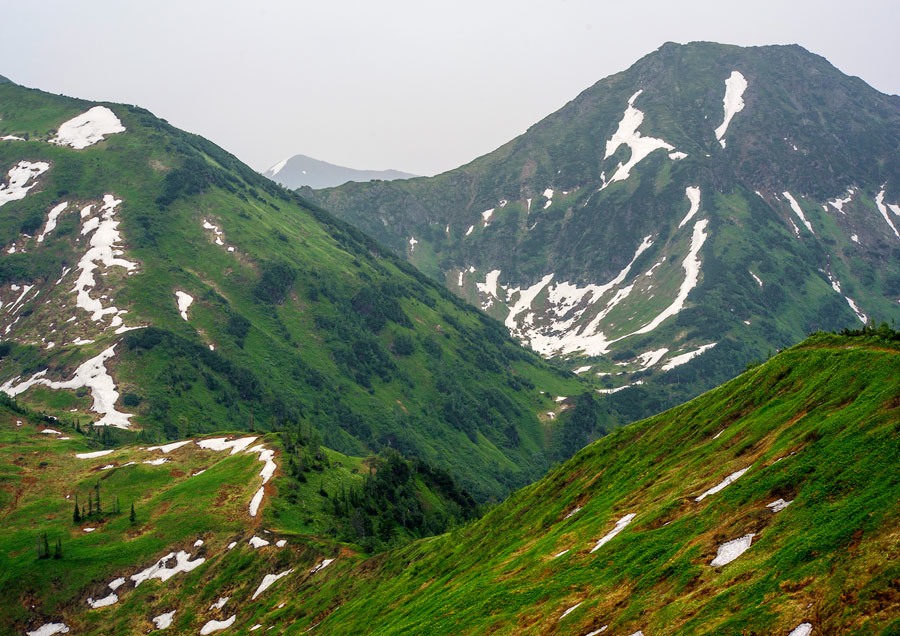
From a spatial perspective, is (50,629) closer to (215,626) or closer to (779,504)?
(215,626)

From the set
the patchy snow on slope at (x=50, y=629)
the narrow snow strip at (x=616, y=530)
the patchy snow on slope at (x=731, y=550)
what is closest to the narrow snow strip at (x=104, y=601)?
the patchy snow on slope at (x=50, y=629)

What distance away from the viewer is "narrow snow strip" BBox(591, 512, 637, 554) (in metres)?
48.8

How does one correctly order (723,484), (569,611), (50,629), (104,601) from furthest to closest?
(104,601), (50,629), (723,484), (569,611)

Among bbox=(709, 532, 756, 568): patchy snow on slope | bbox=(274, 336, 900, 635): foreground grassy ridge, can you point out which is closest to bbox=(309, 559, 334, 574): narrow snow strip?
bbox=(274, 336, 900, 635): foreground grassy ridge

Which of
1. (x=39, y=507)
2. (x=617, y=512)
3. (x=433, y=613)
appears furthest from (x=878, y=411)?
(x=39, y=507)

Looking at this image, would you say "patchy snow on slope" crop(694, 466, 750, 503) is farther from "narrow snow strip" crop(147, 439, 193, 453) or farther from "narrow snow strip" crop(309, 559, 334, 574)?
"narrow snow strip" crop(147, 439, 193, 453)

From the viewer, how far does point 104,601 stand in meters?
101

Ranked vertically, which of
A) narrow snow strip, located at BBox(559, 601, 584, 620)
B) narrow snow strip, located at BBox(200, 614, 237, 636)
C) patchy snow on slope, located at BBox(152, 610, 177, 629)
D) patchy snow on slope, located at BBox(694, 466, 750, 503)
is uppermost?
patchy snow on slope, located at BBox(694, 466, 750, 503)

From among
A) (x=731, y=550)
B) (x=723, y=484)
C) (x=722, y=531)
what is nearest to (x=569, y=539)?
(x=723, y=484)

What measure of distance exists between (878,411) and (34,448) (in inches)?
6486

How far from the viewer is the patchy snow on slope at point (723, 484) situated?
144 feet

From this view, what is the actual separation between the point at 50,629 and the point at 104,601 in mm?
7641

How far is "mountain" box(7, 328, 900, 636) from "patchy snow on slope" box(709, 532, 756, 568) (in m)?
0.18

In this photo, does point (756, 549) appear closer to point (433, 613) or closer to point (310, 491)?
point (433, 613)
